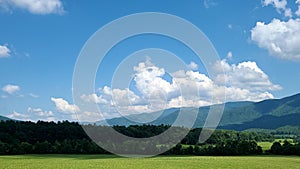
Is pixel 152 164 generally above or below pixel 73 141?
below

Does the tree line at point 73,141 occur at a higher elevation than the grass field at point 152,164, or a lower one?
higher

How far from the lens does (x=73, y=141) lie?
87000 mm

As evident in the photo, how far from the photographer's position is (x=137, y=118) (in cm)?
5166

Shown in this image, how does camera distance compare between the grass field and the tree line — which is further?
the tree line

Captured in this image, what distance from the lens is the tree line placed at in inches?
3199

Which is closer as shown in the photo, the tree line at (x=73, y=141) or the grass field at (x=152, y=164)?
the grass field at (x=152, y=164)

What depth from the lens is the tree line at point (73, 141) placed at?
81250 mm

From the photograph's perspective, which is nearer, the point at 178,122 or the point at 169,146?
Answer: the point at 178,122

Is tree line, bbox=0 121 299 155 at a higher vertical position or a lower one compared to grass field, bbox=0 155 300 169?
higher

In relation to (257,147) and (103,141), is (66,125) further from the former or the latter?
(257,147)

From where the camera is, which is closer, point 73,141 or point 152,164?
point 152,164

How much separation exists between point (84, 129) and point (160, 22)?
66016mm

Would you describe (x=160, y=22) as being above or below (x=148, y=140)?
above

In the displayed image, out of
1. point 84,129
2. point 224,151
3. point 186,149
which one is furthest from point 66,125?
point 224,151
